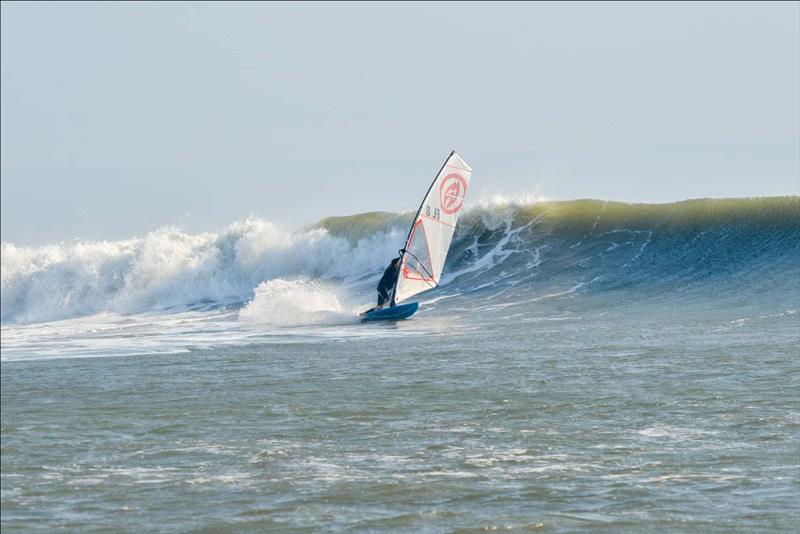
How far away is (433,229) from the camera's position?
89.1ft

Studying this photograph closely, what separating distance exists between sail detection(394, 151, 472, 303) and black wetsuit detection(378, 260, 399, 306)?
26 centimetres

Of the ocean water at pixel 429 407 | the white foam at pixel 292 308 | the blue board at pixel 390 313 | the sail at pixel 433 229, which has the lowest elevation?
the ocean water at pixel 429 407

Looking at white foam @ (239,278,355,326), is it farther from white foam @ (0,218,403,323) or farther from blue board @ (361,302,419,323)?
white foam @ (0,218,403,323)

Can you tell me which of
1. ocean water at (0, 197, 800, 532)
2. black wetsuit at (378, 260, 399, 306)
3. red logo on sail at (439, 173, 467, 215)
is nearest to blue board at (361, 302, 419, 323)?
ocean water at (0, 197, 800, 532)

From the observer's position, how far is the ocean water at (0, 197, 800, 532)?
781cm

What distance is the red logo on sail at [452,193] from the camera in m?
27.0

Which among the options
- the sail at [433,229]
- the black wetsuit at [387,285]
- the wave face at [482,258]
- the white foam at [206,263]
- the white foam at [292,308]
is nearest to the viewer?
the white foam at [292,308]

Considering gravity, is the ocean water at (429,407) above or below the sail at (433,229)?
below

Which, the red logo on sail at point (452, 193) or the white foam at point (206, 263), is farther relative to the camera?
the white foam at point (206, 263)

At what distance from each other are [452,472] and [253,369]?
283 inches

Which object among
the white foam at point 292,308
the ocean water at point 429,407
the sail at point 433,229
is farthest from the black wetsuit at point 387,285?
the ocean water at point 429,407

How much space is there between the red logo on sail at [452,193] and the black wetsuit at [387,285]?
1.88m

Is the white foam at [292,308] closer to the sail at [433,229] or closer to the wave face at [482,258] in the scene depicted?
the wave face at [482,258]

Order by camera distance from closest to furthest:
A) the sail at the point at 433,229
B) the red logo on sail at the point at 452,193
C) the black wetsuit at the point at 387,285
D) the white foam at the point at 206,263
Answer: the black wetsuit at the point at 387,285 < the sail at the point at 433,229 < the red logo on sail at the point at 452,193 < the white foam at the point at 206,263
